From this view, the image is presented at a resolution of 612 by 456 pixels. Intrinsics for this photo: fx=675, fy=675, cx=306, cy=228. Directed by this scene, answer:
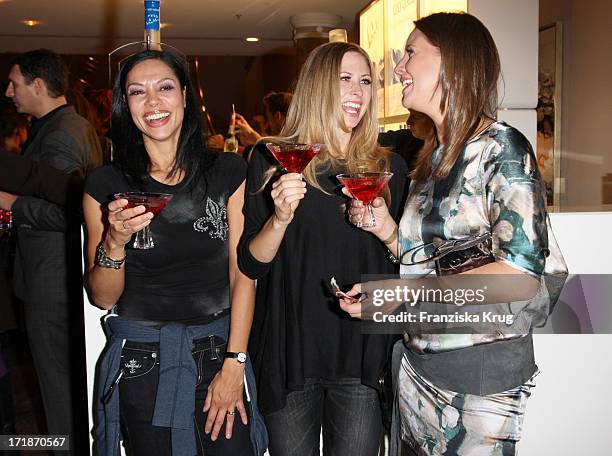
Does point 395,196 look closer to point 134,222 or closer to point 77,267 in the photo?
point 134,222

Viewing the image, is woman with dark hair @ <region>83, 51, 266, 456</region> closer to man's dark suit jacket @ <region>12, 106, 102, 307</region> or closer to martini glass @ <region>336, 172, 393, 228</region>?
martini glass @ <region>336, 172, 393, 228</region>

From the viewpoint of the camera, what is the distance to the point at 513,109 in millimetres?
3566

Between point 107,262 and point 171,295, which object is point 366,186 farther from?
point 107,262

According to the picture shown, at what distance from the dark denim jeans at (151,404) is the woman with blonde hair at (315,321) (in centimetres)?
16

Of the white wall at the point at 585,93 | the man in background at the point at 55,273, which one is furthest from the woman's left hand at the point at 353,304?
the white wall at the point at 585,93

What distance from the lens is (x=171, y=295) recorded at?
83.2 inches

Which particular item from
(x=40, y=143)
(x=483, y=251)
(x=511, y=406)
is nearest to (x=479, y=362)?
(x=511, y=406)

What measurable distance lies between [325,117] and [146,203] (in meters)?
0.68

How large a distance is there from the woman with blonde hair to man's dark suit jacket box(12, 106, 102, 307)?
1604 mm

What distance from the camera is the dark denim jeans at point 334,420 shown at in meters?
2.19

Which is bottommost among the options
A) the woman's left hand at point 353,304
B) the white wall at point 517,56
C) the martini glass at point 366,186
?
the woman's left hand at point 353,304

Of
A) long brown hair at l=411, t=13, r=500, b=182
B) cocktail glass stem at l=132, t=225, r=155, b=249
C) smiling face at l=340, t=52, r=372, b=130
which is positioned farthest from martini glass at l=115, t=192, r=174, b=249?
long brown hair at l=411, t=13, r=500, b=182

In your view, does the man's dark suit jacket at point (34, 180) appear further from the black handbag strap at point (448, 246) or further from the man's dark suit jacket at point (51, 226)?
the black handbag strap at point (448, 246)

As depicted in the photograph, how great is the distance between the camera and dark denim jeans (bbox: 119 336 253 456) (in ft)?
6.84
